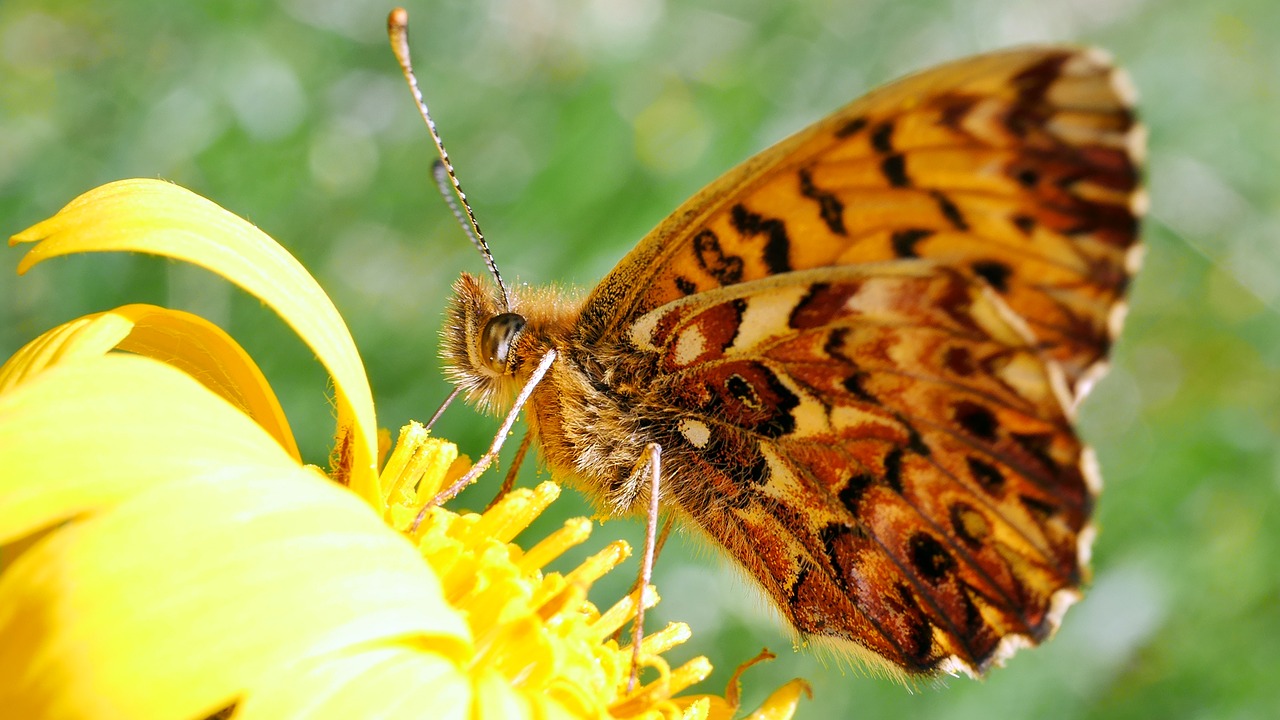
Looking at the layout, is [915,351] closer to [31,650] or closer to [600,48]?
[31,650]

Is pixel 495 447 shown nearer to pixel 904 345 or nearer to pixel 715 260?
pixel 715 260

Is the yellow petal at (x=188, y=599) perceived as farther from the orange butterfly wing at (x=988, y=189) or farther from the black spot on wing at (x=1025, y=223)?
the black spot on wing at (x=1025, y=223)

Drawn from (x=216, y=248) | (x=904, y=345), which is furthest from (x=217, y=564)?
(x=904, y=345)

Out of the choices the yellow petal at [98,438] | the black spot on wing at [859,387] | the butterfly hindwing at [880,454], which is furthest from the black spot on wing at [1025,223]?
the yellow petal at [98,438]

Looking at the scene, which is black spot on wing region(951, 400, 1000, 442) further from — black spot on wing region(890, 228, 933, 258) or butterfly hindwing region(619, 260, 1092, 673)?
black spot on wing region(890, 228, 933, 258)

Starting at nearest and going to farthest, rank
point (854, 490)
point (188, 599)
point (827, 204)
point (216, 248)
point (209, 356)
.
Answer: point (188, 599), point (216, 248), point (827, 204), point (209, 356), point (854, 490)

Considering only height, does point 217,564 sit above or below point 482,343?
below


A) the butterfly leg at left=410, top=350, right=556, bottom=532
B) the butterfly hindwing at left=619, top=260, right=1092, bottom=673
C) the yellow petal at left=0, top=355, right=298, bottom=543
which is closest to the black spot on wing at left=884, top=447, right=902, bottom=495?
the butterfly hindwing at left=619, top=260, right=1092, bottom=673
